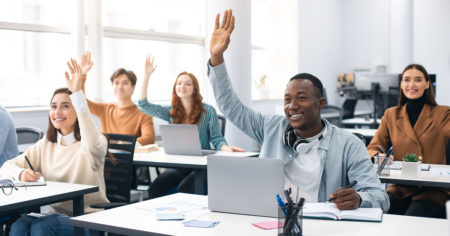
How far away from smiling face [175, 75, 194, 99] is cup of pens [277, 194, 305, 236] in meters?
2.99

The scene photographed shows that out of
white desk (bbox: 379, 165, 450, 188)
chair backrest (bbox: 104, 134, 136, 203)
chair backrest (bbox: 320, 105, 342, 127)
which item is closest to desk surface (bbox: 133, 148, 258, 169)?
chair backrest (bbox: 104, 134, 136, 203)

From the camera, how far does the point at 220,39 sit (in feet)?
8.05

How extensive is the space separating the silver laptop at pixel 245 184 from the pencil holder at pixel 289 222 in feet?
0.65

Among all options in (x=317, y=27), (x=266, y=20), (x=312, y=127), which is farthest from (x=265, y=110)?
(x=312, y=127)

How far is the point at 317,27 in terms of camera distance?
999 centimetres

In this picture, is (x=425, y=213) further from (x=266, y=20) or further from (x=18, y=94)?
(x=266, y=20)

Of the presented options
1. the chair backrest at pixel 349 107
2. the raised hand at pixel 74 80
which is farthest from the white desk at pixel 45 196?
the chair backrest at pixel 349 107

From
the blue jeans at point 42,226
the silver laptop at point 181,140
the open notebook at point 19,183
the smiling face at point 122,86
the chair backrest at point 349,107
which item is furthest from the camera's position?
the chair backrest at point 349,107

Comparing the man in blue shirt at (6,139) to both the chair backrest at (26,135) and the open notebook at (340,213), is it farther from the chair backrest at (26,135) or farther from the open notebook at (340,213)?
the open notebook at (340,213)

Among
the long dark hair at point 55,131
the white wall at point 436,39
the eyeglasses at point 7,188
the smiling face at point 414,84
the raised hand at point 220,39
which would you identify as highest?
the white wall at point 436,39

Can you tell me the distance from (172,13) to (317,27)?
3.81 meters

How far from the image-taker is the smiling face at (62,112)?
10.0 ft

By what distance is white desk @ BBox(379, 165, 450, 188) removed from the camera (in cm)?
296

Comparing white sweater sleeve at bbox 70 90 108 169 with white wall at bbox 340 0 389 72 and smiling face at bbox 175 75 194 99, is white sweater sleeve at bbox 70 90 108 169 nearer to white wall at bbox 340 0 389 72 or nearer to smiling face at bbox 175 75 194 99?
smiling face at bbox 175 75 194 99
